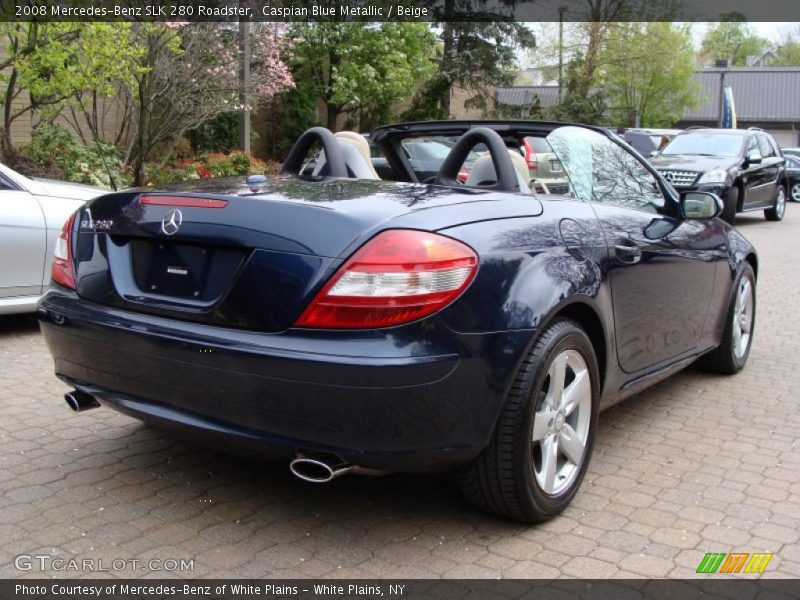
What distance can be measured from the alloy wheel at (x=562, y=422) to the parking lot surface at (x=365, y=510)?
0.19 metres

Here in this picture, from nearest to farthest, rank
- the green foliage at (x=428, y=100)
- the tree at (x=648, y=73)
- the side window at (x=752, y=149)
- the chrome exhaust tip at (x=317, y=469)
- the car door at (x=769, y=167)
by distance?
1. the chrome exhaust tip at (x=317, y=469)
2. the side window at (x=752, y=149)
3. the car door at (x=769, y=167)
4. the green foliage at (x=428, y=100)
5. the tree at (x=648, y=73)

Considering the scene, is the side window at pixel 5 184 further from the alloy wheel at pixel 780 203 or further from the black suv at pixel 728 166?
the alloy wheel at pixel 780 203

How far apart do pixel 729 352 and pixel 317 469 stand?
356 cm

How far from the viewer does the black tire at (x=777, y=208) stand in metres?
19.3

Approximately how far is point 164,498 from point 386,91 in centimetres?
2265

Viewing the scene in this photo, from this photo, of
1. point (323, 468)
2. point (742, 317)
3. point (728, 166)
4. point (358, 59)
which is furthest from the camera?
point (358, 59)

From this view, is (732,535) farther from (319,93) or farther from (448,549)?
(319,93)

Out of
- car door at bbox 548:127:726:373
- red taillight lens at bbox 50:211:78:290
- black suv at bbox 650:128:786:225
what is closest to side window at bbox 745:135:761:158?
black suv at bbox 650:128:786:225

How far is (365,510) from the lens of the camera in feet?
11.7

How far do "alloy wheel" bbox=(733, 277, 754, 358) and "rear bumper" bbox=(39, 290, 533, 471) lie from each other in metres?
2.99

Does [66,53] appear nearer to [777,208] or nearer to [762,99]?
[777,208]

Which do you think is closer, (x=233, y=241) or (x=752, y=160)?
(x=233, y=241)

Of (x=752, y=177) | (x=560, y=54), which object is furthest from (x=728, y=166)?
(x=560, y=54)

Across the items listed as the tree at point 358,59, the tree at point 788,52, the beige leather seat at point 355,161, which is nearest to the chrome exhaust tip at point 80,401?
the beige leather seat at point 355,161
